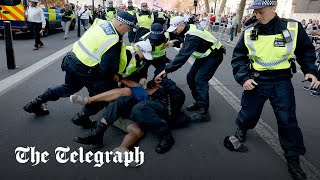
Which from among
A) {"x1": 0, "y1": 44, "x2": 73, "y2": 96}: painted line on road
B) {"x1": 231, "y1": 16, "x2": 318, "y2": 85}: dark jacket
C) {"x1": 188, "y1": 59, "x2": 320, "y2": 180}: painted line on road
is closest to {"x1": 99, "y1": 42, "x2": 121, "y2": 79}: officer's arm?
{"x1": 231, "y1": 16, "x2": 318, "y2": 85}: dark jacket

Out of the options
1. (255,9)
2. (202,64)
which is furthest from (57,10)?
(255,9)

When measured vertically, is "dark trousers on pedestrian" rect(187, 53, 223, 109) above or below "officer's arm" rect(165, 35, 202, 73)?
below

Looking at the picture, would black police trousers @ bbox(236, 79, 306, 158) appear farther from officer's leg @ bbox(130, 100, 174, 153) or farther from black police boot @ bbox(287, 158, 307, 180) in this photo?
officer's leg @ bbox(130, 100, 174, 153)

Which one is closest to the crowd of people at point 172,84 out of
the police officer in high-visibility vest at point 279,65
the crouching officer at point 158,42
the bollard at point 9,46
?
the police officer in high-visibility vest at point 279,65

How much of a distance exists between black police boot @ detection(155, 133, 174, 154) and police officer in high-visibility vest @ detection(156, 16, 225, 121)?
0.97m

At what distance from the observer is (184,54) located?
13.5 ft

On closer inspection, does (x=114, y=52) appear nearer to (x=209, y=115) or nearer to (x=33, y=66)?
(x=209, y=115)

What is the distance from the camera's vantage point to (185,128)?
4074mm

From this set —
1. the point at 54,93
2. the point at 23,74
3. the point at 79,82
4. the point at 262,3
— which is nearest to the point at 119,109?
the point at 79,82

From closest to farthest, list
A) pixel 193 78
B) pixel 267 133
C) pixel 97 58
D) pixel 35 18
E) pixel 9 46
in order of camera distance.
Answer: pixel 97 58 → pixel 267 133 → pixel 193 78 → pixel 9 46 → pixel 35 18

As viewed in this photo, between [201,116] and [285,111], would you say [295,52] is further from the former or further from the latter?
[201,116]

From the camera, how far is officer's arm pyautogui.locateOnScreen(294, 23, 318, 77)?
291 centimetres

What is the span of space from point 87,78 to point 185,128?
1.44 meters

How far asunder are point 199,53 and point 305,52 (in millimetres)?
1740
